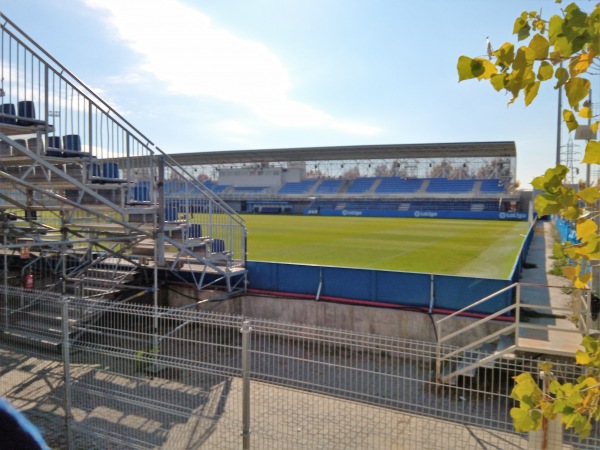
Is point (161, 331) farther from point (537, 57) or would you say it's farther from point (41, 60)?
point (537, 57)

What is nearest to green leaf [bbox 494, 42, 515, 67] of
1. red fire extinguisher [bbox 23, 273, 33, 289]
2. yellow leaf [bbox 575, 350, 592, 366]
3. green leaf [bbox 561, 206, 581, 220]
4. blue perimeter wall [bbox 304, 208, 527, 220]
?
green leaf [bbox 561, 206, 581, 220]

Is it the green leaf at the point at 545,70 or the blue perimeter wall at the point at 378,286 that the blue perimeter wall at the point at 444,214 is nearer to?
the blue perimeter wall at the point at 378,286

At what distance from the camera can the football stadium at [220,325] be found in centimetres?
566

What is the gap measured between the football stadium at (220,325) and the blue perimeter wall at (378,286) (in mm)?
35

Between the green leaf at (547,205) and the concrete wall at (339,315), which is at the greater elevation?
the green leaf at (547,205)

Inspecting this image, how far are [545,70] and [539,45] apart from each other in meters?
0.10

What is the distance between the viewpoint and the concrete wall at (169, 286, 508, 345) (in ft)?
31.0


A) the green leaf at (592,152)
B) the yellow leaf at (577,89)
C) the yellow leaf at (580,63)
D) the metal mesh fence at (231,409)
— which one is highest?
the yellow leaf at (580,63)

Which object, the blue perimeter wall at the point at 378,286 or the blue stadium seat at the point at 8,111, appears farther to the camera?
the blue perimeter wall at the point at 378,286

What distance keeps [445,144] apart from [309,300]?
154ft

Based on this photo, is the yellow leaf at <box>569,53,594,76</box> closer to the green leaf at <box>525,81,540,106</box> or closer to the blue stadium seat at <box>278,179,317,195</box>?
the green leaf at <box>525,81,540,106</box>

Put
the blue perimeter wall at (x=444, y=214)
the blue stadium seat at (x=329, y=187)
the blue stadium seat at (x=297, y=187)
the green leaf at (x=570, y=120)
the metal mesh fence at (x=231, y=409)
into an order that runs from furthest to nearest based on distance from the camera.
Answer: the blue stadium seat at (x=297, y=187), the blue stadium seat at (x=329, y=187), the blue perimeter wall at (x=444, y=214), the metal mesh fence at (x=231, y=409), the green leaf at (x=570, y=120)

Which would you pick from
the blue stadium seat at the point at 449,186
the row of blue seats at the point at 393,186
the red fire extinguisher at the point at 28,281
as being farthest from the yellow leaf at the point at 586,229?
the blue stadium seat at the point at 449,186

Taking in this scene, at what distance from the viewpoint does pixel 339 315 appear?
10359mm
